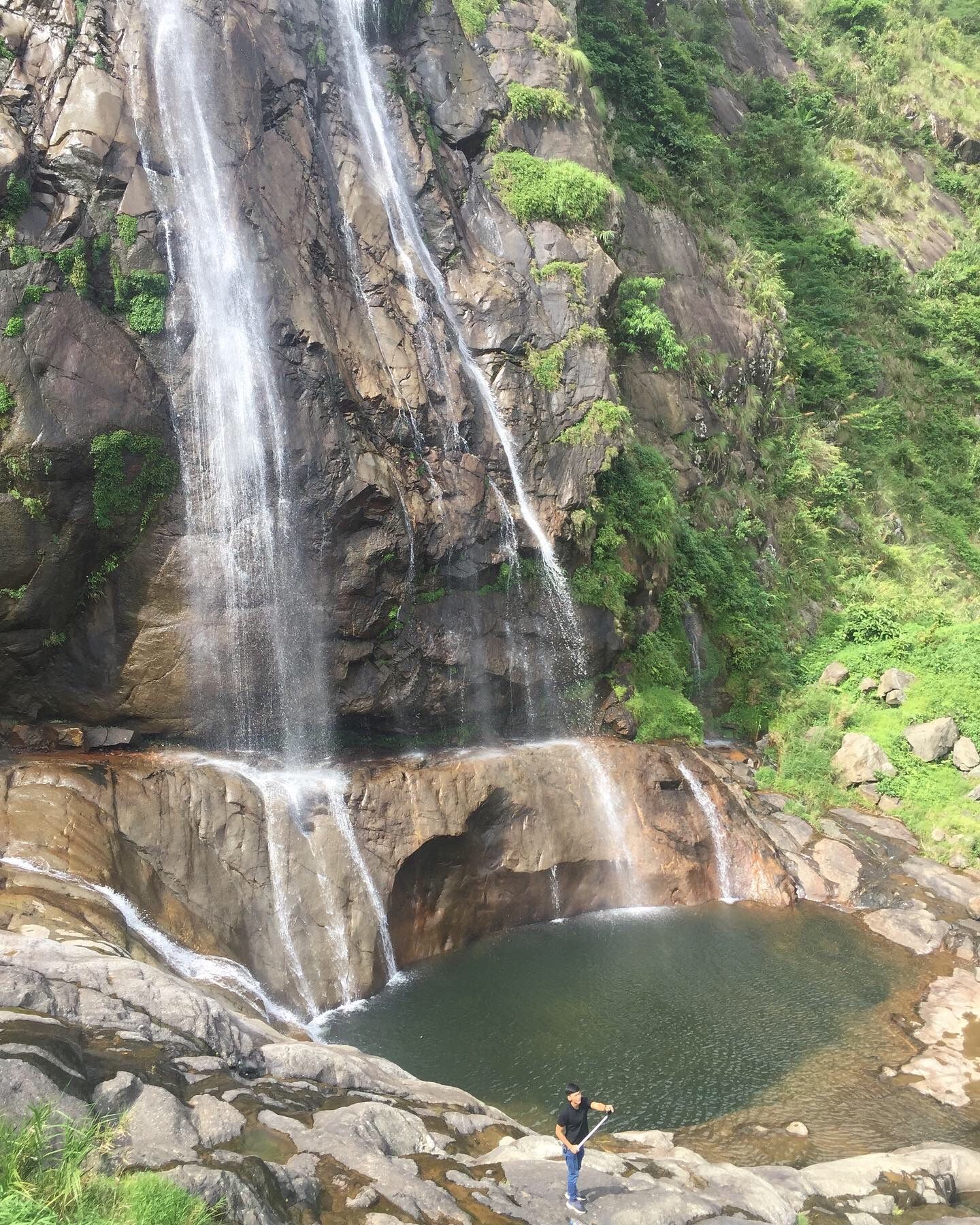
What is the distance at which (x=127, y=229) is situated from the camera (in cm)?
1444

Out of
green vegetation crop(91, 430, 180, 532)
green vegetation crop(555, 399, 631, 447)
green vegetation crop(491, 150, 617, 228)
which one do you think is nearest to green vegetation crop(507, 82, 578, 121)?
green vegetation crop(491, 150, 617, 228)

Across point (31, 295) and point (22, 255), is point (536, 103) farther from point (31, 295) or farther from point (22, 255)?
point (31, 295)

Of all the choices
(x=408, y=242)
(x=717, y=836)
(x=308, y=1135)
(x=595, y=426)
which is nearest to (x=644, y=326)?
(x=595, y=426)

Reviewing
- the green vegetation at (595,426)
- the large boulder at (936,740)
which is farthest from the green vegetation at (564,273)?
the large boulder at (936,740)

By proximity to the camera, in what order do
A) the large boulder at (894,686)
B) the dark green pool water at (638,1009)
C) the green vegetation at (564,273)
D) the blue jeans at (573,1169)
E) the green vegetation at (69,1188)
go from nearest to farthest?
the green vegetation at (69,1188)
the blue jeans at (573,1169)
the dark green pool water at (638,1009)
the green vegetation at (564,273)
the large boulder at (894,686)

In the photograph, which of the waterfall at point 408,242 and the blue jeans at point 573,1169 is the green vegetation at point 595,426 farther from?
the blue jeans at point 573,1169

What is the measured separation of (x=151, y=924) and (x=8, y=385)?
7.40 m

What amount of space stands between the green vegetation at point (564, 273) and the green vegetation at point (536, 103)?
435 cm

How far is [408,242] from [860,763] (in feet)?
46.6

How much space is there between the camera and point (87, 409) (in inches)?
518

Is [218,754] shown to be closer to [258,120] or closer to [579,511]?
[579,511]

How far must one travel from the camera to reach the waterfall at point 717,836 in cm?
1628

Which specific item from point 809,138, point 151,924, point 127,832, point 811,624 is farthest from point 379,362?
point 809,138

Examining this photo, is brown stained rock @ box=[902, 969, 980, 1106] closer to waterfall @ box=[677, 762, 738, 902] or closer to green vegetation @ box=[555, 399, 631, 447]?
waterfall @ box=[677, 762, 738, 902]
